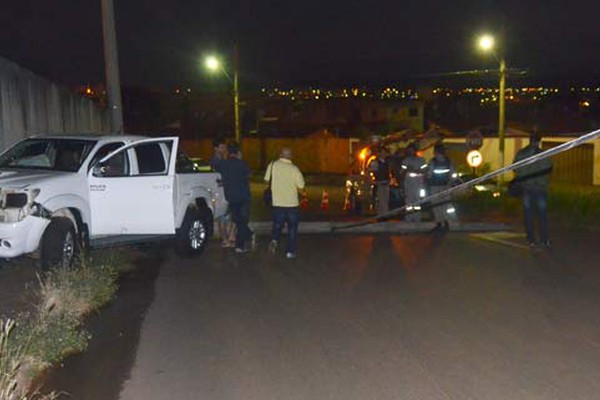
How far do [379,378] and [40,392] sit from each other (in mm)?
2548

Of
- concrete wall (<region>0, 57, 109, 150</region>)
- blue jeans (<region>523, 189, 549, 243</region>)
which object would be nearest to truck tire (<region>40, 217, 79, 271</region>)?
concrete wall (<region>0, 57, 109, 150</region>)

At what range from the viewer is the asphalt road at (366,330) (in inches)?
291

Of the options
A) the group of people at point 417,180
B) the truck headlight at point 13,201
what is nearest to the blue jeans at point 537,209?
the group of people at point 417,180

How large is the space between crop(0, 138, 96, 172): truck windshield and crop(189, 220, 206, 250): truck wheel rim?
6.59 ft

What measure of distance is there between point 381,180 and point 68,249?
10.4 m

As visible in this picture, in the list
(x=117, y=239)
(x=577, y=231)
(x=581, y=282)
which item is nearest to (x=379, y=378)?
(x=581, y=282)

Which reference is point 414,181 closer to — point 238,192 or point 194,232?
point 238,192

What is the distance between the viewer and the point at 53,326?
28.0 feet

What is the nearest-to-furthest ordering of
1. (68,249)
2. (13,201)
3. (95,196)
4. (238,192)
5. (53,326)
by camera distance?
1. (53,326)
2. (13,201)
3. (68,249)
4. (95,196)
5. (238,192)

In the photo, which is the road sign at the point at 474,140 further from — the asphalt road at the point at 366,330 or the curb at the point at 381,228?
the asphalt road at the point at 366,330

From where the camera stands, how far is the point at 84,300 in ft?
33.4

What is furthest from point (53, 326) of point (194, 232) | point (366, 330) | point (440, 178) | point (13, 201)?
point (440, 178)

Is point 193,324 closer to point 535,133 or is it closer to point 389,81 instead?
point 535,133

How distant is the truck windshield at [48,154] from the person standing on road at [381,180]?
30.1 ft
